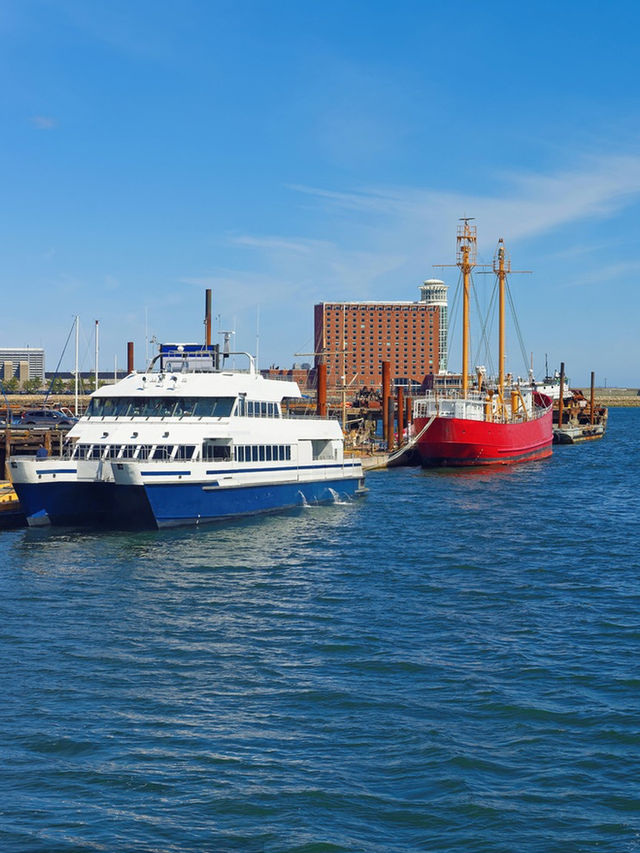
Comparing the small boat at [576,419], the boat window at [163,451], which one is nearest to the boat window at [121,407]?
the boat window at [163,451]

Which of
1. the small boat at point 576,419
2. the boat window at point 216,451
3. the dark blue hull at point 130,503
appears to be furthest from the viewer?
the small boat at point 576,419

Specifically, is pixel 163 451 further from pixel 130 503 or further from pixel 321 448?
pixel 321 448

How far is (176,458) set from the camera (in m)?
35.8

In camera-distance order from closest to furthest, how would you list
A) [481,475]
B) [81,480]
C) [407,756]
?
[407,756] < [81,480] < [481,475]

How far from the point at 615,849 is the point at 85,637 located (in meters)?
12.8

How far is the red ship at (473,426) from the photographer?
66812 millimetres

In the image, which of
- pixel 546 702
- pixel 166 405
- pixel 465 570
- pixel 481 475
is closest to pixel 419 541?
pixel 465 570

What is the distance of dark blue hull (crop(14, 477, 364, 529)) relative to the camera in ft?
113

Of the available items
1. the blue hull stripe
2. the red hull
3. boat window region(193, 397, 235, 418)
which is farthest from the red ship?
boat window region(193, 397, 235, 418)

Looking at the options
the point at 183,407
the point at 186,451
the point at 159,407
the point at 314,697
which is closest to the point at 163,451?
the point at 186,451

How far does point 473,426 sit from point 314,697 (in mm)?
51102

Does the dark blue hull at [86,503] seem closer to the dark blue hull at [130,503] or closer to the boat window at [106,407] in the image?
the dark blue hull at [130,503]

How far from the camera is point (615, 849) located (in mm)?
12523

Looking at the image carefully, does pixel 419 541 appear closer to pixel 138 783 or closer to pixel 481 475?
pixel 138 783
